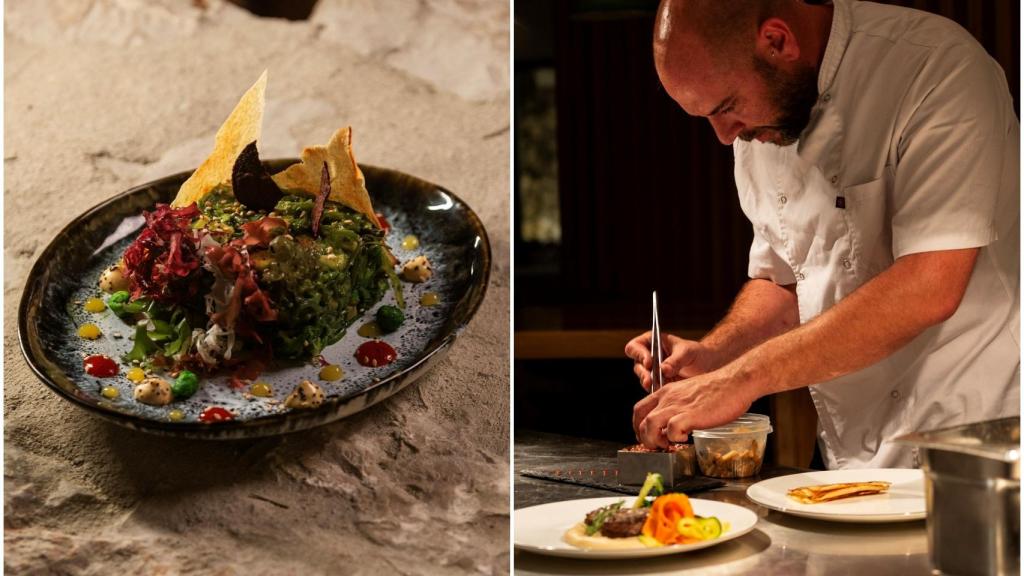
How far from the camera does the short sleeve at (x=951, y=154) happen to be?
1502mm

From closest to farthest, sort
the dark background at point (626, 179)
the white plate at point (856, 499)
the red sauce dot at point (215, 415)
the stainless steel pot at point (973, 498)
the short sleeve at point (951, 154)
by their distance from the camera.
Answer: the stainless steel pot at point (973, 498)
the white plate at point (856, 499)
the red sauce dot at point (215, 415)
the short sleeve at point (951, 154)
the dark background at point (626, 179)

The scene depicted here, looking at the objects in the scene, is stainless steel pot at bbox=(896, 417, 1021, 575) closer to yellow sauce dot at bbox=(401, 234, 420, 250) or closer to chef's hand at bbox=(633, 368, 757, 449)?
chef's hand at bbox=(633, 368, 757, 449)

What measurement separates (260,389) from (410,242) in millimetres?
325

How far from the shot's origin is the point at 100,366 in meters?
1.33

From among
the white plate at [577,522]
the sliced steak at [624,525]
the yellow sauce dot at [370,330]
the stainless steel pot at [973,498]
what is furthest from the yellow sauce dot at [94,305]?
the stainless steel pot at [973,498]

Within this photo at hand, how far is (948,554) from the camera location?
930 mm

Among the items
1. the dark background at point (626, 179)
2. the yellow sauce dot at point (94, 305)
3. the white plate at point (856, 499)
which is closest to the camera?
the white plate at point (856, 499)

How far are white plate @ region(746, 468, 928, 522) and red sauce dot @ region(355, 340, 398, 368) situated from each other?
0.48 m

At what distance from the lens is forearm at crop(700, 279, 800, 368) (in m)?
1.94

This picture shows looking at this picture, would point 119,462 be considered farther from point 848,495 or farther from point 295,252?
point 848,495

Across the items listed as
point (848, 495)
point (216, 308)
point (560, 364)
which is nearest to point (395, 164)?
point (216, 308)

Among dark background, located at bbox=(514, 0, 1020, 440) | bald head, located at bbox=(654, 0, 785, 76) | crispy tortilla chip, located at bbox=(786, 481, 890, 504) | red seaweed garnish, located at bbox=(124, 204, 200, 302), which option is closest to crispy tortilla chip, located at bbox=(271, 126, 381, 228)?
red seaweed garnish, located at bbox=(124, 204, 200, 302)

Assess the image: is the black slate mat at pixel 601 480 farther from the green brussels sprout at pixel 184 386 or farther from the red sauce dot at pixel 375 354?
the green brussels sprout at pixel 184 386

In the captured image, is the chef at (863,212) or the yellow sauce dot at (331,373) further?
the chef at (863,212)
